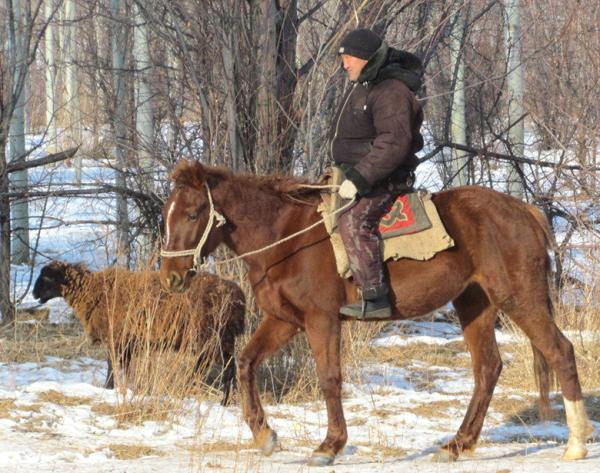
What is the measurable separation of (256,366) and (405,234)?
138 cm

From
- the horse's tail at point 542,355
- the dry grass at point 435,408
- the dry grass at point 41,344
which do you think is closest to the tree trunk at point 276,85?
the dry grass at point 435,408

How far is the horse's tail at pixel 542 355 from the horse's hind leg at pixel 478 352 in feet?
1.17

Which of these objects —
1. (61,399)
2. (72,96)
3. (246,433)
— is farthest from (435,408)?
(72,96)

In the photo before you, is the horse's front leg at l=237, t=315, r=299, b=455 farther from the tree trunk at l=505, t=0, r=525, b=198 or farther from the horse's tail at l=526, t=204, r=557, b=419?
the tree trunk at l=505, t=0, r=525, b=198

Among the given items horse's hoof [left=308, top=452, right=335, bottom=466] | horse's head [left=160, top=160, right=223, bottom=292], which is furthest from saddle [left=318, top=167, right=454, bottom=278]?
horse's hoof [left=308, top=452, right=335, bottom=466]

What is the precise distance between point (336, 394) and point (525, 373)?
13.3ft

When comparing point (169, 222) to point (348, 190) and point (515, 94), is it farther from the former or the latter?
point (515, 94)

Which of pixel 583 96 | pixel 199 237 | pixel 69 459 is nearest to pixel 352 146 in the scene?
pixel 199 237

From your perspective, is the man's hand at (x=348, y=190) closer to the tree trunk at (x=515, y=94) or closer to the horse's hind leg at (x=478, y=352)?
the horse's hind leg at (x=478, y=352)

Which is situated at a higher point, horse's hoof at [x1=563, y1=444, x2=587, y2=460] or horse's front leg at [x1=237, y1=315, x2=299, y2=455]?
horse's front leg at [x1=237, y1=315, x2=299, y2=455]

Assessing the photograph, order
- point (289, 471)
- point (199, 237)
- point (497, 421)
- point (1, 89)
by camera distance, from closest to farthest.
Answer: point (289, 471) → point (199, 237) → point (497, 421) → point (1, 89)

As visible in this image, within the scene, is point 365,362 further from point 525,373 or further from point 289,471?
point 289,471

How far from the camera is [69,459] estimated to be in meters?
6.58

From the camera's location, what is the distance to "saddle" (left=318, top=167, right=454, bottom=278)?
6.68 metres
